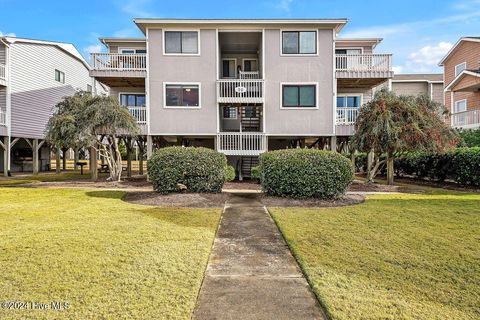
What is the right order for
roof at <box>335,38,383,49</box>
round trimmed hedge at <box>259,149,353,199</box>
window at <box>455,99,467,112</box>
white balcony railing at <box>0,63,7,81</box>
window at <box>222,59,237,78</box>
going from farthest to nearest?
window at <box>455,99,467,112</box>, roof at <box>335,38,383,49</box>, white balcony railing at <box>0,63,7,81</box>, window at <box>222,59,237,78</box>, round trimmed hedge at <box>259,149,353,199</box>

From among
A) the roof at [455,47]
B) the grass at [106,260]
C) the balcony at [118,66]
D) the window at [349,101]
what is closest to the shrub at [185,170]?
the grass at [106,260]

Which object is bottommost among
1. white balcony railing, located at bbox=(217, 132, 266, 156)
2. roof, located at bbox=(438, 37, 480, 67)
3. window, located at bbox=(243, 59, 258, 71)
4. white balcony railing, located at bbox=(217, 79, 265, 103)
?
white balcony railing, located at bbox=(217, 132, 266, 156)

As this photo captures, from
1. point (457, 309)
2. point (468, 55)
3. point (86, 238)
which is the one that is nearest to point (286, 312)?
point (457, 309)

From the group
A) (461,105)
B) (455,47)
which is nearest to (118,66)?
(461,105)

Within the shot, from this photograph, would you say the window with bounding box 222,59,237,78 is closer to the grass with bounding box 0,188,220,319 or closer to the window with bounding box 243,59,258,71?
the window with bounding box 243,59,258,71

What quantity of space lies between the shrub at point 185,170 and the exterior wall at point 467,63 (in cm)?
2637

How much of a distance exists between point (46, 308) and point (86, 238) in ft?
8.36

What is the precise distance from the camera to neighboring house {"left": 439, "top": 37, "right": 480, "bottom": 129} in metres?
23.8

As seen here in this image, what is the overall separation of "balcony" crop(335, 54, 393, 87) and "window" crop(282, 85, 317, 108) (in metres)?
1.68

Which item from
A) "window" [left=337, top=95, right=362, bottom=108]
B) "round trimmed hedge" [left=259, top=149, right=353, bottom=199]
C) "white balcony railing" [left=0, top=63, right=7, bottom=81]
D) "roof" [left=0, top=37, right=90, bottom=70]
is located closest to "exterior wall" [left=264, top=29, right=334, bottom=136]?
"window" [left=337, top=95, right=362, bottom=108]

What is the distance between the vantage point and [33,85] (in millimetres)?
22047

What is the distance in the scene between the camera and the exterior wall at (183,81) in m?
16.0

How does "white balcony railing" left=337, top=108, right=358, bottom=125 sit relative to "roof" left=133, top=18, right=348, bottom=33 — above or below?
below

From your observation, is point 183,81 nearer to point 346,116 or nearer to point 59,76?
point 346,116
